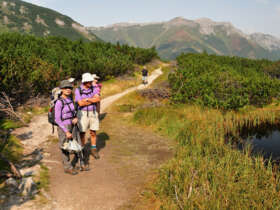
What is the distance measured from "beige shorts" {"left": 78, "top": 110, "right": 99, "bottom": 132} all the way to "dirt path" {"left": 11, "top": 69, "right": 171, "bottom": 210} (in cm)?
115

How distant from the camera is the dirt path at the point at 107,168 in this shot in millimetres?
4582

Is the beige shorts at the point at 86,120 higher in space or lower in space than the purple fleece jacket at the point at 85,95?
lower

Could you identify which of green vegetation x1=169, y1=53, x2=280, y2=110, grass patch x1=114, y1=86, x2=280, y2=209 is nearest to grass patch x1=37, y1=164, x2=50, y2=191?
grass patch x1=114, y1=86, x2=280, y2=209

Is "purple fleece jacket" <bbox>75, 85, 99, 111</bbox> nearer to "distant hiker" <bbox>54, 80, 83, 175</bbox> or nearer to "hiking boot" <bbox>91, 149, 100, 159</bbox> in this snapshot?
"distant hiker" <bbox>54, 80, 83, 175</bbox>

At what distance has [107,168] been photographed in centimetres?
615

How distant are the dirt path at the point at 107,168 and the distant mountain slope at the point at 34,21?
171636mm

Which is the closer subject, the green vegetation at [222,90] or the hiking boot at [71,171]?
the hiking boot at [71,171]

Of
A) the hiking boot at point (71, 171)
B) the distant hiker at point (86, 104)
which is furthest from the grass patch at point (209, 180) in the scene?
the distant hiker at point (86, 104)

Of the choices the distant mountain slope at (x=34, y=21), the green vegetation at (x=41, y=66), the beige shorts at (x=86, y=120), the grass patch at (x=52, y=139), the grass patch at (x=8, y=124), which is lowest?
the grass patch at (x=52, y=139)

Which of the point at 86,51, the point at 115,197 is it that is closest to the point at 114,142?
the point at 115,197

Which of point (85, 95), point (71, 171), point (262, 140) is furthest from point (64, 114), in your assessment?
point (262, 140)

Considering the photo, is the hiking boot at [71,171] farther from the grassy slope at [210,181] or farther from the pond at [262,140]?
the pond at [262,140]

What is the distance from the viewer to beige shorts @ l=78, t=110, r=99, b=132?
6111 mm

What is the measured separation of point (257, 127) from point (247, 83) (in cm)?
491
